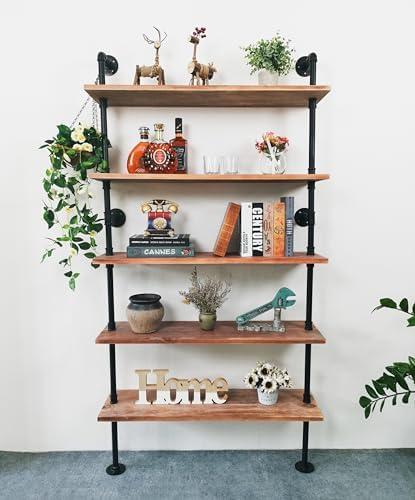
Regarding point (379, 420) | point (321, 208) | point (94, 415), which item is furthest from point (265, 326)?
point (94, 415)

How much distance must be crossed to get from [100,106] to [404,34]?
1.40 m

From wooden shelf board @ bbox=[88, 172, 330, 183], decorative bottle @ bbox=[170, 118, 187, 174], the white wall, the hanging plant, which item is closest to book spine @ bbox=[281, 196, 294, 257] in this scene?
wooden shelf board @ bbox=[88, 172, 330, 183]

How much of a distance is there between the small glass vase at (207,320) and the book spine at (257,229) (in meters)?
0.33

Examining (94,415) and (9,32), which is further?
(94,415)

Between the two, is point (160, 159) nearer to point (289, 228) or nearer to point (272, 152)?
point (272, 152)

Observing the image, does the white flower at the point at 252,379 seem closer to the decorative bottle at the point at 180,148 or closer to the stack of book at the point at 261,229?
the stack of book at the point at 261,229

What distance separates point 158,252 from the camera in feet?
5.29

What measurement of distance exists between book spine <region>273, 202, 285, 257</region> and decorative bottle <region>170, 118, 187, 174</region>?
1.38ft

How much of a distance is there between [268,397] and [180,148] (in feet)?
3.74

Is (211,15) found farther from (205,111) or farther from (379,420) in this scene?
(379,420)

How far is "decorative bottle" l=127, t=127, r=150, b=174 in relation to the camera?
1.65 meters

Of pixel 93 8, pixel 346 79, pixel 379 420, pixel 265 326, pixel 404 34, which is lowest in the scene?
pixel 379 420

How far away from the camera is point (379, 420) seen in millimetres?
1922

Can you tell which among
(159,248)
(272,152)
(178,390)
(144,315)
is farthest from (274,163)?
(178,390)
